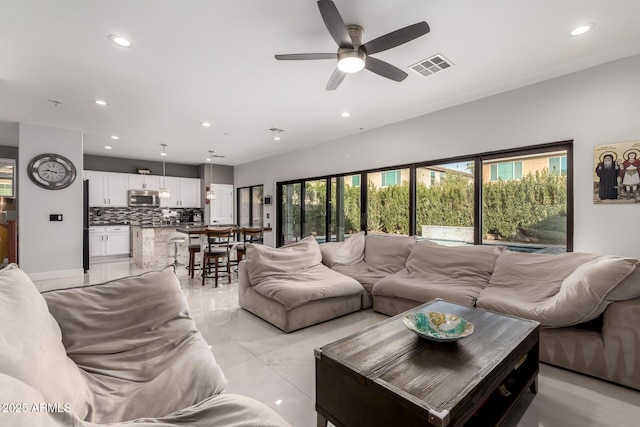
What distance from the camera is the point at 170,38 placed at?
2645mm

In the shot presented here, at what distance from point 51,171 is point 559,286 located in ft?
25.2

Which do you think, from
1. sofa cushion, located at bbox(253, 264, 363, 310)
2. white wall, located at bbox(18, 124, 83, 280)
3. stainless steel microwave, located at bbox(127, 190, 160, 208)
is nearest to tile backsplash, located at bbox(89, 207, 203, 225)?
stainless steel microwave, located at bbox(127, 190, 160, 208)

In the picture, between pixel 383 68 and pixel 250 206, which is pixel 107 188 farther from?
pixel 383 68

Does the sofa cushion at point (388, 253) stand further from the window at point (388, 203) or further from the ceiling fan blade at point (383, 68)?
the ceiling fan blade at point (383, 68)

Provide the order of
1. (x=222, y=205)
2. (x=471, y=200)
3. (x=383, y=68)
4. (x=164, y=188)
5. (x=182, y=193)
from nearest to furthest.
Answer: (x=383, y=68) < (x=471, y=200) < (x=164, y=188) < (x=182, y=193) < (x=222, y=205)

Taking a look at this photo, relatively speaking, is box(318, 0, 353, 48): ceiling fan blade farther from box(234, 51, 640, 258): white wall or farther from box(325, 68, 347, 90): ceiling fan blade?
box(234, 51, 640, 258): white wall

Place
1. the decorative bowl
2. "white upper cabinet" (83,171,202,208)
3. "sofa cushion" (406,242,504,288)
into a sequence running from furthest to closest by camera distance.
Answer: "white upper cabinet" (83,171,202,208) < "sofa cushion" (406,242,504,288) < the decorative bowl

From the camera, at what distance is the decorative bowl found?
175cm

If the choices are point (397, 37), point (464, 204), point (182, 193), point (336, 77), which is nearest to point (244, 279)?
point (336, 77)

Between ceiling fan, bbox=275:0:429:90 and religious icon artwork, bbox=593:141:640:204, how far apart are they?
228 centimetres

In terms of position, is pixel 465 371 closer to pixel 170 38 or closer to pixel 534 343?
pixel 534 343

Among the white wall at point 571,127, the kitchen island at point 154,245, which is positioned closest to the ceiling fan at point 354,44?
the white wall at point 571,127

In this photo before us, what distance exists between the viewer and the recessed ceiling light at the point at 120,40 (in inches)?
103

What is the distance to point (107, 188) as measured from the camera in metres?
7.78
